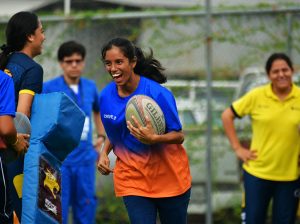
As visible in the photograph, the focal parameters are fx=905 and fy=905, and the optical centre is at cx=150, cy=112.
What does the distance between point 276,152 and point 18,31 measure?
3113mm

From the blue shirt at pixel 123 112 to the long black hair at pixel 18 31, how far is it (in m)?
0.79

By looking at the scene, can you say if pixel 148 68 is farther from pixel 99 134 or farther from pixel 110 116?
pixel 99 134

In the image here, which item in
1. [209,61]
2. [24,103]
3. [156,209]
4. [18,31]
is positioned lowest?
[156,209]

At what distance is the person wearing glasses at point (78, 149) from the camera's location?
9.87 m

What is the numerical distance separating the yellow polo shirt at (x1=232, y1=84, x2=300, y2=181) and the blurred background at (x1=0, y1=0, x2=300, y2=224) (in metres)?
1.69

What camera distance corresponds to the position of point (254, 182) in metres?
9.02

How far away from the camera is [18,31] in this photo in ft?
23.4

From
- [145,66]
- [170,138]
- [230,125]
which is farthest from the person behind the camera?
[230,125]

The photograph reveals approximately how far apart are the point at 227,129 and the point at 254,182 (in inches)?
30.3

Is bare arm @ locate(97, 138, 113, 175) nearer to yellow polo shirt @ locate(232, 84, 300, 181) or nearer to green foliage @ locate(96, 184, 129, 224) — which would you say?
yellow polo shirt @ locate(232, 84, 300, 181)

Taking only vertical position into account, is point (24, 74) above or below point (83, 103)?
above

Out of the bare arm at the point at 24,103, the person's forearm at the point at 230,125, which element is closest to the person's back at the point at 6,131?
the bare arm at the point at 24,103

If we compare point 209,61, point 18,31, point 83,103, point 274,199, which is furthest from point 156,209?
point 209,61

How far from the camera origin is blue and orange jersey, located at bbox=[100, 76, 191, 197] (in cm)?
700
